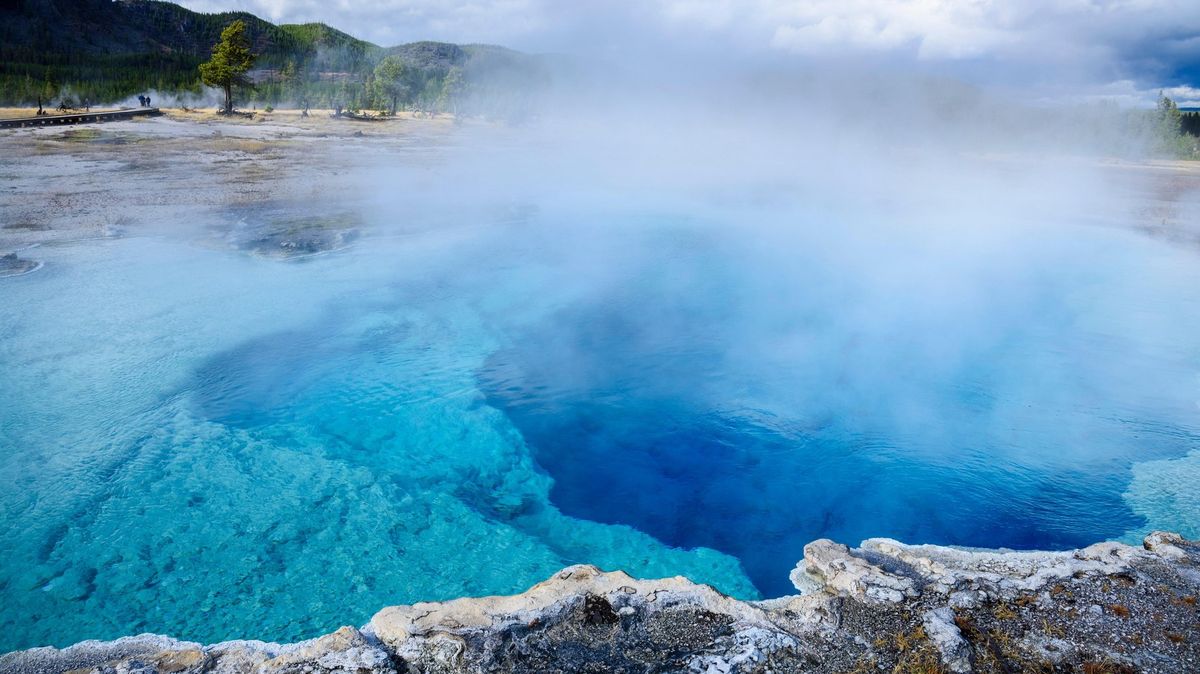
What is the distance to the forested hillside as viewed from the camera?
30.8 metres

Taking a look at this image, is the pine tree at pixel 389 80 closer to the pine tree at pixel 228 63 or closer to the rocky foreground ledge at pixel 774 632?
the pine tree at pixel 228 63

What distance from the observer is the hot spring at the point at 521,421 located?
380 centimetres

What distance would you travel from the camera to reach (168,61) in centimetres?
4125

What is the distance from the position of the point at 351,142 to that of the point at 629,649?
19.9 metres

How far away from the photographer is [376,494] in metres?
4.38

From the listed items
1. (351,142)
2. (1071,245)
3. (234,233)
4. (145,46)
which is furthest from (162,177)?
(145,46)

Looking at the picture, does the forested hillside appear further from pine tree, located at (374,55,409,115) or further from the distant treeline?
the distant treeline

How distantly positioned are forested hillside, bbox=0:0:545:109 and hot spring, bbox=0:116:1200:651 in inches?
983

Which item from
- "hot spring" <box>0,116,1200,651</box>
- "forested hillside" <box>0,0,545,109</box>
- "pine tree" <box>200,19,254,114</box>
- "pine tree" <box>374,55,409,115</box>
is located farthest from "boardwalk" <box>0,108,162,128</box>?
"hot spring" <box>0,116,1200,651</box>

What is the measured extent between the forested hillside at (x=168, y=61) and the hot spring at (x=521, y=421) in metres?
25.0

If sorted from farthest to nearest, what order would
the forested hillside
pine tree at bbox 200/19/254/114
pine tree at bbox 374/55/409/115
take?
pine tree at bbox 374/55/409/115 < the forested hillside < pine tree at bbox 200/19/254/114

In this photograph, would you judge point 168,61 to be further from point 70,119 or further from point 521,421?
point 521,421

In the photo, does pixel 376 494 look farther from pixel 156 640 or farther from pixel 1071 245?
pixel 1071 245

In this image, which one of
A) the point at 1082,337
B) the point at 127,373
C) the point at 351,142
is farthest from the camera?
the point at 351,142
